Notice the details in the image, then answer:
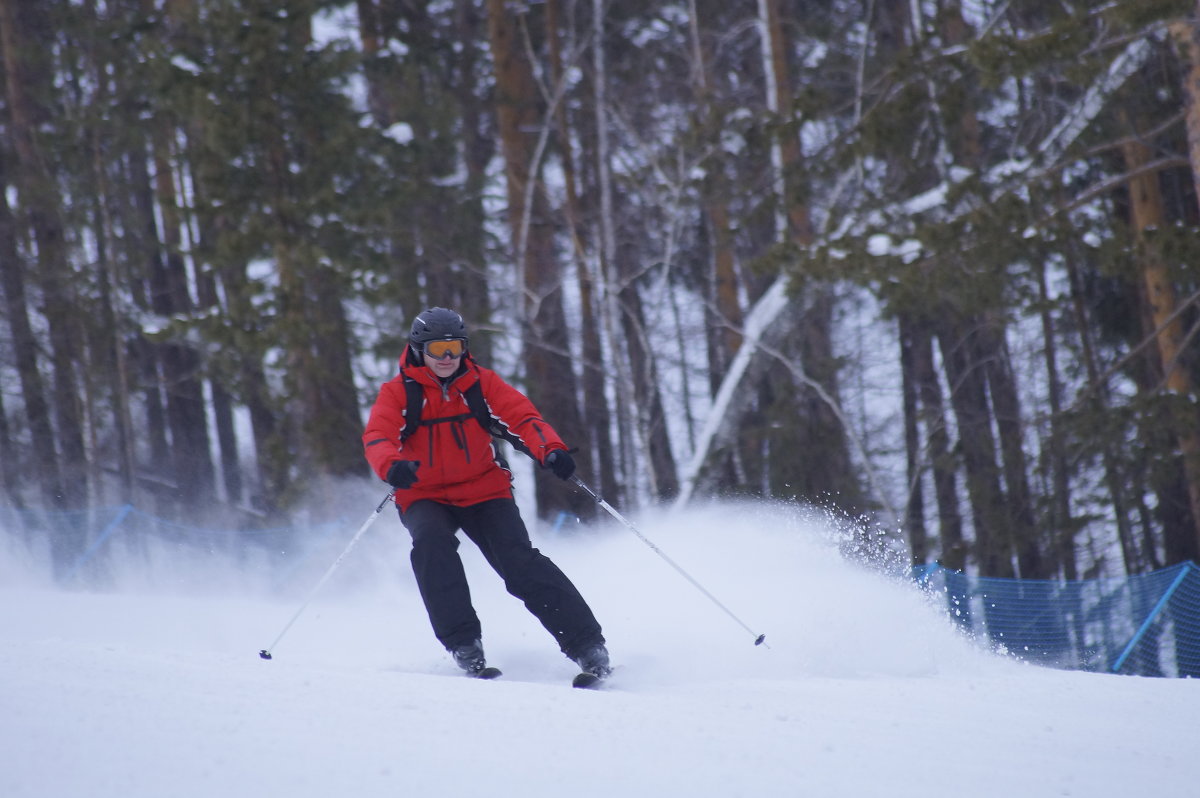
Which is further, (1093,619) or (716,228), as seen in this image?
(716,228)

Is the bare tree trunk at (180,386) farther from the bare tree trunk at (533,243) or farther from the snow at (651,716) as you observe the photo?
the snow at (651,716)

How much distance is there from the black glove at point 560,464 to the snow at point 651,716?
3.02 feet

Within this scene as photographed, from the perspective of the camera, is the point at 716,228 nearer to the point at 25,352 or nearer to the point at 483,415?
Answer: the point at 483,415

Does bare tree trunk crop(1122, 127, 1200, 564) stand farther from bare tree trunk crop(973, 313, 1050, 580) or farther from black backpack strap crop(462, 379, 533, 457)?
black backpack strap crop(462, 379, 533, 457)

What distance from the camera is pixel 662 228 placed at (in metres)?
14.2

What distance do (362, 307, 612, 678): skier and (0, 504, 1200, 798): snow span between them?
0.34 meters

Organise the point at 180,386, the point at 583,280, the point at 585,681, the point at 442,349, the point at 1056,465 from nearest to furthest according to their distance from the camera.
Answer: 1. the point at 585,681
2. the point at 442,349
3. the point at 1056,465
4. the point at 583,280
5. the point at 180,386

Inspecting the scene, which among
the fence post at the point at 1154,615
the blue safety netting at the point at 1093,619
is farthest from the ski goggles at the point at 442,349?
the fence post at the point at 1154,615

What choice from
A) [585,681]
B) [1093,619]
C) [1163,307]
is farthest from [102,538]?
[1163,307]

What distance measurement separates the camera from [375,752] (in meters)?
2.97

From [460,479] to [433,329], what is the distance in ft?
2.33

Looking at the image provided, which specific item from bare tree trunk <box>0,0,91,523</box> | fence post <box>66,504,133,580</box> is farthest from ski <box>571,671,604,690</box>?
bare tree trunk <box>0,0,91,523</box>

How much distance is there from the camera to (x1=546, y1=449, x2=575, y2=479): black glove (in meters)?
5.07

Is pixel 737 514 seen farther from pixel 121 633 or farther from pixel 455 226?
pixel 455 226
